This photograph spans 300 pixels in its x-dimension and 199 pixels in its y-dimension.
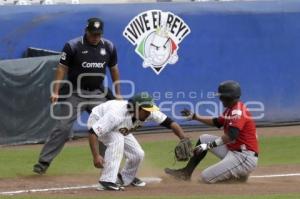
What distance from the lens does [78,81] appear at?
10.4 meters

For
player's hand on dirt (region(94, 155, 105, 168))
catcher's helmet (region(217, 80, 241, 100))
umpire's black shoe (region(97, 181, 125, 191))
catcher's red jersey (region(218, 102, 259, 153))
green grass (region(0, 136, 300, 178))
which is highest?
catcher's helmet (region(217, 80, 241, 100))

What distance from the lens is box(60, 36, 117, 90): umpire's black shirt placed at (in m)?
10.3

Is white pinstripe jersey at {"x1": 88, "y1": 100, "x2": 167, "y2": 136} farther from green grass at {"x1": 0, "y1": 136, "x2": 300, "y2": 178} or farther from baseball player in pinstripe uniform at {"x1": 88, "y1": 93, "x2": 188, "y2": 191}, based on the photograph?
green grass at {"x1": 0, "y1": 136, "x2": 300, "y2": 178}

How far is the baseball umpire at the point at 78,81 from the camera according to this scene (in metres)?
10.3

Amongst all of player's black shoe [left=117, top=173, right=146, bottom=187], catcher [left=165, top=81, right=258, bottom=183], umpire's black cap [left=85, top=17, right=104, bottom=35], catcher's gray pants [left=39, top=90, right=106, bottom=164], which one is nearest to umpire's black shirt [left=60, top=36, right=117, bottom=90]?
catcher's gray pants [left=39, top=90, right=106, bottom=164]

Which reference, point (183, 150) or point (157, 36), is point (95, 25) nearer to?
point (183, 150)

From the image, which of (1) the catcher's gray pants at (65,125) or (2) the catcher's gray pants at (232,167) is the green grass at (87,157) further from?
(2) the catcher's gray pants at (232,167)

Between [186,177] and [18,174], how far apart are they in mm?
2233

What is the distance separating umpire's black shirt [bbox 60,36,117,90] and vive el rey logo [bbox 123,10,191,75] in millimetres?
5902

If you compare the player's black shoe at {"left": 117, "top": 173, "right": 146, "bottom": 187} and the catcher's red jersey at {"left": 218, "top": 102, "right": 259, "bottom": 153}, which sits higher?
the catcher's red jersey at {"left": 218, "top": 102, "right": 259, "bottom": 153}

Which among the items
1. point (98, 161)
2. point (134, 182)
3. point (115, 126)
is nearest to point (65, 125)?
point (134, 182)

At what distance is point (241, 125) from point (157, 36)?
7355 millimetres

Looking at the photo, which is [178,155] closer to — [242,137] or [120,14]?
[242,137]

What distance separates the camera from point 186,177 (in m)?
9.89
